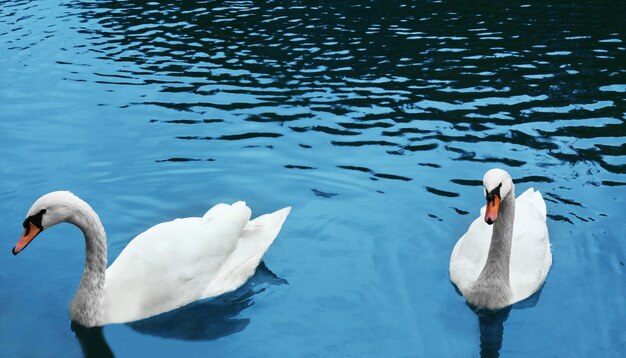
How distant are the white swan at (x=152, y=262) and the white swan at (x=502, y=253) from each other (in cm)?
216

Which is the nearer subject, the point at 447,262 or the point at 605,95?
the point at 447,262

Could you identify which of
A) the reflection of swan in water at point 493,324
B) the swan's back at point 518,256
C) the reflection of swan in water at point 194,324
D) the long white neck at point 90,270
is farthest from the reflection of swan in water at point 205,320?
the reflection of swan in water at point 493,324

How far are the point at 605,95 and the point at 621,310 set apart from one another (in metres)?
6.53

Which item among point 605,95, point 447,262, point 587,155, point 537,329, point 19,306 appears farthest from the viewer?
point 605,95

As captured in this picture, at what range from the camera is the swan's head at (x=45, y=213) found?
7.54m

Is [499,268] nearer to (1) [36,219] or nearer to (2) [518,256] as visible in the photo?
(2) [518,256]

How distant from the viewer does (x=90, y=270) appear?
777cm

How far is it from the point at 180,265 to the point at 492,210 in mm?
2983

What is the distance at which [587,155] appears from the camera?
11.5 meters

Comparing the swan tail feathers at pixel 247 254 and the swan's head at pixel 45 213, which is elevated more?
the swan's head at pixel 45 213

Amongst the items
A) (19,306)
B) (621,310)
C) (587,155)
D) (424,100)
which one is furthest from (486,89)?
(19,306)

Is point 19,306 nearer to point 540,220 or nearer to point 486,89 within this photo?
point 540,220

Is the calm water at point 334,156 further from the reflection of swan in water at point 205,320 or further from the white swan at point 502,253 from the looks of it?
the white swan at point 502,253

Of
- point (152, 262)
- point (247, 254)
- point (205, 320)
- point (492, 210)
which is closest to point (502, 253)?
point (492, 210)
